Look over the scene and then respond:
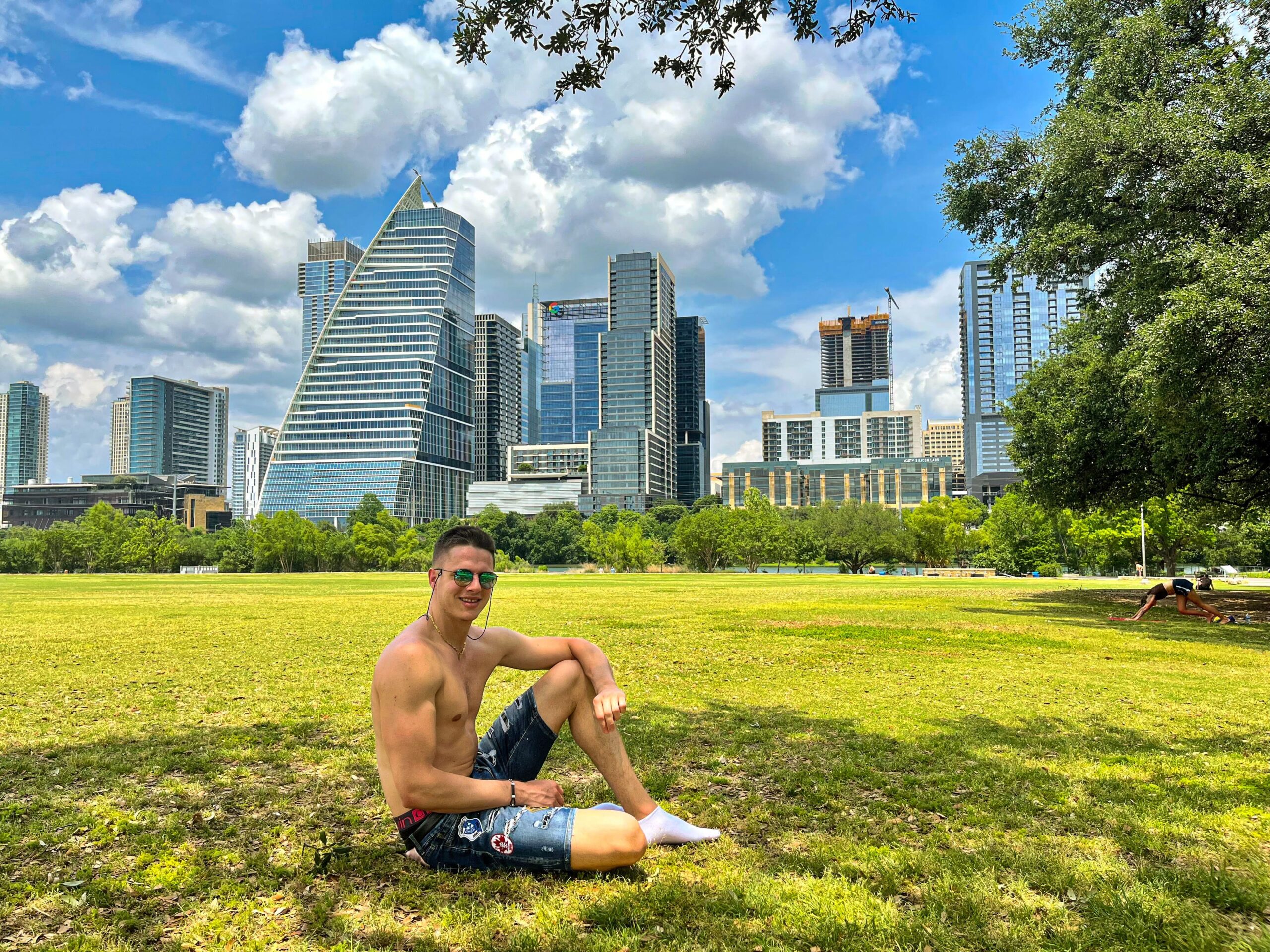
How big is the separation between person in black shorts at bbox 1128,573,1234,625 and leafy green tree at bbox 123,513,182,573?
319ft

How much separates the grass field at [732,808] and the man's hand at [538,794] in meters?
0.40

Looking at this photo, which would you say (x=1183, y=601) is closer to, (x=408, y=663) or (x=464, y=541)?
(x=464, y=541)

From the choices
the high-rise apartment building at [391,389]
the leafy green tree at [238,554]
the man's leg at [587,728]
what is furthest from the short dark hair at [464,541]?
the high-rise apartment building at [391,389]

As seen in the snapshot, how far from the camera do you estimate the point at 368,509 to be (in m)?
150

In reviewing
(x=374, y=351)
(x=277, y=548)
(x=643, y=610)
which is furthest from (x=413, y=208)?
(x=643, y=610)

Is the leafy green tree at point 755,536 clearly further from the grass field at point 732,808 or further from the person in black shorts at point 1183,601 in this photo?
the grass field at point 732,808

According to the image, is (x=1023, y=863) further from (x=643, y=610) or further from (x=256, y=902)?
(x=643, y=610)

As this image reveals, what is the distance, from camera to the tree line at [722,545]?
262 feet

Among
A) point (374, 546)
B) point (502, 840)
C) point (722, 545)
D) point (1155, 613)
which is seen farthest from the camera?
point (374, 546)

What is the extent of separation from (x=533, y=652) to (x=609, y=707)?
623mm

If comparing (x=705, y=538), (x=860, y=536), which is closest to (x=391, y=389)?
(x=705, y=538)

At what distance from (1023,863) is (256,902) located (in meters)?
4.18

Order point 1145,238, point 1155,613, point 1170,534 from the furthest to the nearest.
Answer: point 1170,534 < point 1155,613 < point 1145,238

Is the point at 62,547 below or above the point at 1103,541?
below
